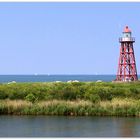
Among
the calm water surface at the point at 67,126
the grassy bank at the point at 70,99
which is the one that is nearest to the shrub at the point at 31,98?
the grassy bank at the point at 70,99

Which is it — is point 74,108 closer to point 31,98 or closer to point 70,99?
point 70,99

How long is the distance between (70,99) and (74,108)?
400 centimetres

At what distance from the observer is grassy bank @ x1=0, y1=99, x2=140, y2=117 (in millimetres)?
37156

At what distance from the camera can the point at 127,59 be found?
6081 centimetres

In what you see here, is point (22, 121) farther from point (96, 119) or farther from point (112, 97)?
point (112, 97)

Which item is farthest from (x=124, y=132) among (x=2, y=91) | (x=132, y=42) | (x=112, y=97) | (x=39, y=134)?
(x=132, y=42)

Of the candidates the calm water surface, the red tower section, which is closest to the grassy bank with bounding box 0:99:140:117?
the calm water surface

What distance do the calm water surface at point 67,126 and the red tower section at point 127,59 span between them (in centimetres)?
2531

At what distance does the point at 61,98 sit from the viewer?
41.7 m

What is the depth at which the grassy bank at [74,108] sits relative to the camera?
3716 cm

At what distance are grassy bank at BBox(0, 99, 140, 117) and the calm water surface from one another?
1.14 m

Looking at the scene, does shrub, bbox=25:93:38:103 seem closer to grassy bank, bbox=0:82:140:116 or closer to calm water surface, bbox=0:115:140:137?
grassy bank, bbox=0:82:140:116

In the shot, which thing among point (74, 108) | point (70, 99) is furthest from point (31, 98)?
point (74, 108)

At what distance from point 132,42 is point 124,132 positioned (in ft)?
104
